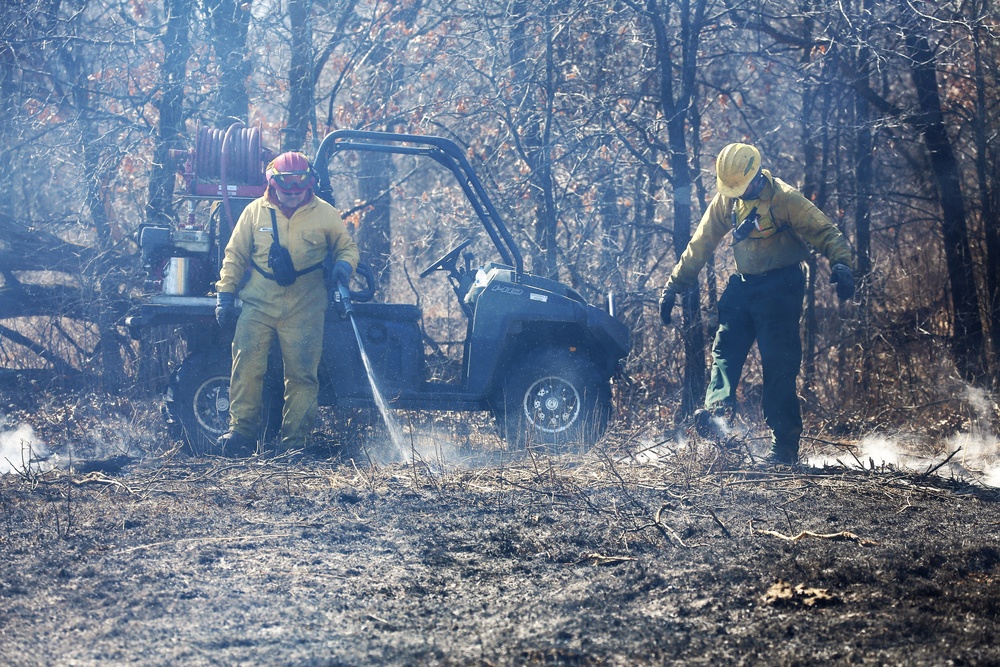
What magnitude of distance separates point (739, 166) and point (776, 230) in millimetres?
490

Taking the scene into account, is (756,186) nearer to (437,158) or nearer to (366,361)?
(437,158)

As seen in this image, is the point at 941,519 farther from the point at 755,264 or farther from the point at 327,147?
the point at 327,147

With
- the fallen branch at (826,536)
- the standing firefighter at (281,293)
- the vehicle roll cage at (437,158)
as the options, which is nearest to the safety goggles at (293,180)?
the standing firefighter at (281,293)

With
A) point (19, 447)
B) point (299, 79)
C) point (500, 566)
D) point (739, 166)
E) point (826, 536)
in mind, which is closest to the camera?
point (500, 566)

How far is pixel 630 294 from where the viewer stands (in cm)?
989

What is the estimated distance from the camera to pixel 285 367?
23.1 ft

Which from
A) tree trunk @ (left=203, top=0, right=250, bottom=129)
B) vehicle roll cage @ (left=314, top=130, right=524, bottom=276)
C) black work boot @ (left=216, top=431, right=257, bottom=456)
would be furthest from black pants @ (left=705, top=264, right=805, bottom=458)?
tree trunk @ (left=203, top=0, right=250, bottom=129)

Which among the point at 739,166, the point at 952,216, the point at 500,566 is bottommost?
the point at 500,566

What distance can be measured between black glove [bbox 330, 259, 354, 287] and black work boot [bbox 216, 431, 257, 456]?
122 cm

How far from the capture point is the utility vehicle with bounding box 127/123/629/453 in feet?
23.5

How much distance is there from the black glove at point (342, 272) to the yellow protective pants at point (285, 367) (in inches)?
12.2

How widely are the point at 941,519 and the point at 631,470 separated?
1.83m

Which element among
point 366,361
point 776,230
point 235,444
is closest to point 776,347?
A: point 776,230

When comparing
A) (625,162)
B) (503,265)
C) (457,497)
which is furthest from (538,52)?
(457,497)
